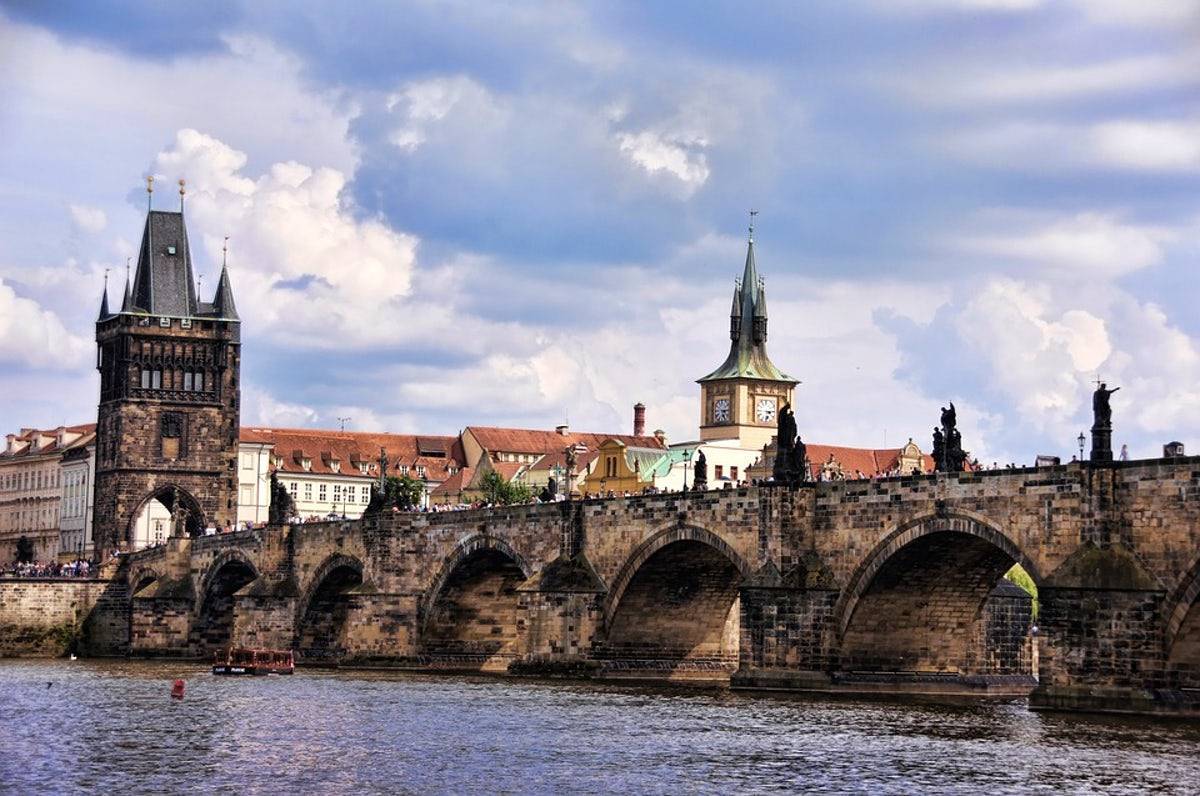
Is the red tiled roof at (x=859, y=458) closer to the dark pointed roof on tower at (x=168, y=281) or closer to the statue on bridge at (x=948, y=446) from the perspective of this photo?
the dark pointed roof on tower at (x=168, y=281)

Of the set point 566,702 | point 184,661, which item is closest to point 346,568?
point 184,661

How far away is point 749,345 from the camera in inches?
7672

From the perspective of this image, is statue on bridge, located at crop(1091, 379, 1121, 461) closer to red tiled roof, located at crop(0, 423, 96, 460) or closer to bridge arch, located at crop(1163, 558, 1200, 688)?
bridge arch, located at crop(1163, 558, 1200, 688)

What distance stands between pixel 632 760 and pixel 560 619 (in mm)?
30239

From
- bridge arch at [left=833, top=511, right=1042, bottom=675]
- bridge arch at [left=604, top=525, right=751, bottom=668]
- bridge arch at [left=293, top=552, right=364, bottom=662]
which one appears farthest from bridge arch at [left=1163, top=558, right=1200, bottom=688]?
bridge arch at [left=293, top=552, right=364, bottom=662]

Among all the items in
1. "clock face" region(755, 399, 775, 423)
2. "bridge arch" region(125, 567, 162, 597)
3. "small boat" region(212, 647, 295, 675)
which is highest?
Answer: "clock face" region(755, 399, 775, 423)

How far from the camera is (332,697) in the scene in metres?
74.4

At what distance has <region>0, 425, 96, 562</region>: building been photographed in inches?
7175

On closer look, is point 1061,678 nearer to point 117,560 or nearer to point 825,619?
point 825,619

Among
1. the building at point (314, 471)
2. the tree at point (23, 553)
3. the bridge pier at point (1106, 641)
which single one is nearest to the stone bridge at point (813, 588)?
the bridge pier at point (1106, 641)

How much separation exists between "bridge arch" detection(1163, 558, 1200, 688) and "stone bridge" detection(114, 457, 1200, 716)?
0.06m

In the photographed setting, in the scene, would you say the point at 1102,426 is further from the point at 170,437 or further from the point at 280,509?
the point at 170,437

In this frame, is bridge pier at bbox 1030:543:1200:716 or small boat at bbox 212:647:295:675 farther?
small boat at bbox 212:647:295:675

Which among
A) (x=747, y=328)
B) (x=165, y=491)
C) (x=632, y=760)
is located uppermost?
(x=747, y=328)
